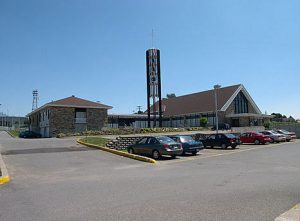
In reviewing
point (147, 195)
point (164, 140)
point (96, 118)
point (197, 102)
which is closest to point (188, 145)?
point (164, 140)

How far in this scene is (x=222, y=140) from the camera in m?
26.4

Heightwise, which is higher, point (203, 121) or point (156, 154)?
point (203, 121)

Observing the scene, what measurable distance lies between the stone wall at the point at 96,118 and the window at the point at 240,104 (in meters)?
24.5

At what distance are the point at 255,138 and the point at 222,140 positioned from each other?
269 inches

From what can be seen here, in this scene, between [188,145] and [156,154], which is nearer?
[156,154]

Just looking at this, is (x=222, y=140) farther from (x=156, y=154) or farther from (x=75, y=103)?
(x=75, y=103)

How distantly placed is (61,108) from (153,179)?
34741 mm

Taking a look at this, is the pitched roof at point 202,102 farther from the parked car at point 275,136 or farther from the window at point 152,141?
the window at point 152,141

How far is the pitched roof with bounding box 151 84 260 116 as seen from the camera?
55.4 metres

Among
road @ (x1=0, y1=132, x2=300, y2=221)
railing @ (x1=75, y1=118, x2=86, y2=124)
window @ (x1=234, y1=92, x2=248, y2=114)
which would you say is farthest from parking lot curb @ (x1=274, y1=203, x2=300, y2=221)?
window @ (x1=234, y1=92, x2=248, y2=114)

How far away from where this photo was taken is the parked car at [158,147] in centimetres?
1859

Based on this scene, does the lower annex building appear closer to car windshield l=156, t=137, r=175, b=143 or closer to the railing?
the railing

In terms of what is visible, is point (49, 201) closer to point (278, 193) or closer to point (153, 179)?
point (153, 179)

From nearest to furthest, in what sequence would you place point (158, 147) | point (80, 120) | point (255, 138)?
point (158, 147) → point (255, 138) → point (80, 120)
